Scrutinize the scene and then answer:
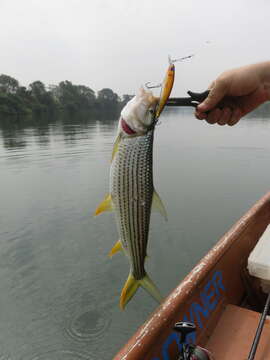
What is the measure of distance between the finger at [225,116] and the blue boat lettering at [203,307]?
5.58 ft

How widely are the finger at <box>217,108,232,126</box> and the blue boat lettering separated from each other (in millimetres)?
1701

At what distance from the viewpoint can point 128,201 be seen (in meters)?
1.76

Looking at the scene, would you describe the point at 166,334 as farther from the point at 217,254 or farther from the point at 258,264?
Answer: the point at 258,264

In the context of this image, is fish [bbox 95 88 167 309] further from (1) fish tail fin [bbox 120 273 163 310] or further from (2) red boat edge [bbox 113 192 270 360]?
(2) red boat edge [bbox 113 192 270 360]

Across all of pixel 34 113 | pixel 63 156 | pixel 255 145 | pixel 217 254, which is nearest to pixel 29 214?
pixel 217 254

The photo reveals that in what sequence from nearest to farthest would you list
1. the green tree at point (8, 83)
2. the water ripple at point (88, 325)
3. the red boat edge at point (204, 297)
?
the red boat edge at point (204, 297) → the water ripple at point (88, 325) → the green tree at point (8, 83)

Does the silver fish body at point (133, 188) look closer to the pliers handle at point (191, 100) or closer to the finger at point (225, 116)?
the pliers handle at point (191, 100)

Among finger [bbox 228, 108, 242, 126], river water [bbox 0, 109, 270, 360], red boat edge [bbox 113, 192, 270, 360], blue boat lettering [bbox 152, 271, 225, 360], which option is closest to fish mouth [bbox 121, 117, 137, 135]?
river water [bbox 0, 109, 270, 360]

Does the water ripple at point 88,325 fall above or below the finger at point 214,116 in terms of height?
below

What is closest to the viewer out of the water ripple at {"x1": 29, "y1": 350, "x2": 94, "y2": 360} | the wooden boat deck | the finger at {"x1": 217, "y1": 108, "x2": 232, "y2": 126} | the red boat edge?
the red boat edge

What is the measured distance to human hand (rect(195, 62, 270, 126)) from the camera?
230 cm

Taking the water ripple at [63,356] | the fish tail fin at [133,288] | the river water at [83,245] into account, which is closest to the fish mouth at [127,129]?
the river water at [83,245]

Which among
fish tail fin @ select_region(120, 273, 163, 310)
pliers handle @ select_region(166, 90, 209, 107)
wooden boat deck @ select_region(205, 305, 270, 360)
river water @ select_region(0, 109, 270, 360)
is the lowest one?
river water @ select_region(0, 109, 270, 360)

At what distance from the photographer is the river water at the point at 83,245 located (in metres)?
4.73
